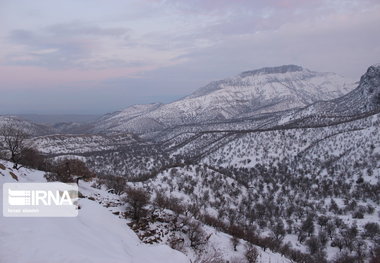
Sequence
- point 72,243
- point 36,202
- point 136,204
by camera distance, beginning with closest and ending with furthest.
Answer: point 72,243 → point 36,202 → point 136,204

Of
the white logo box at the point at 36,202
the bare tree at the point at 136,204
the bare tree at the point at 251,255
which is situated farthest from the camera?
the bare tree at the point at 251,255

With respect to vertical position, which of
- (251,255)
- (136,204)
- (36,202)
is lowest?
(251,255)

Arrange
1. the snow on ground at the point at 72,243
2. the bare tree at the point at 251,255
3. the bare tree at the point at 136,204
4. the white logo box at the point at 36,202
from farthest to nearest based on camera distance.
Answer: the bare tree at the point at 251,255 < the bare tree at the point at 136,204 < the white logo box at the point at 36,202 < the snow on ground at the point at 72,243

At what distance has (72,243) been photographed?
13.3 meters

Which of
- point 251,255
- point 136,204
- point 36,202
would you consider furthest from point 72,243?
point 251,255

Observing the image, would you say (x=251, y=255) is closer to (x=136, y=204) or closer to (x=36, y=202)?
(x=136, y=204)

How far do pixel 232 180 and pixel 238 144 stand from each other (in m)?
69.0

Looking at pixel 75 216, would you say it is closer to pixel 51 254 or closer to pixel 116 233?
pixel 116 233

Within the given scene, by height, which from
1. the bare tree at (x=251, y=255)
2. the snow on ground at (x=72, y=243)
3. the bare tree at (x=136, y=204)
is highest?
the snow on ground at (x=72, y=243)

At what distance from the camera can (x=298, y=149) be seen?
467 ft

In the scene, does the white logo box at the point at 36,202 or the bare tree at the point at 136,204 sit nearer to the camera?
the white logo box at the point at 36,202

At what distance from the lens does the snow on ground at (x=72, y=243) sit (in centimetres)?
1179

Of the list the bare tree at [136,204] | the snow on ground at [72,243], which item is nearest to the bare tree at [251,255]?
the bare tree at [136,204]

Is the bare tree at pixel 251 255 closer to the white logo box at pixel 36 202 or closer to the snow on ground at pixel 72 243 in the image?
the snow on ground at pixel 72 243
